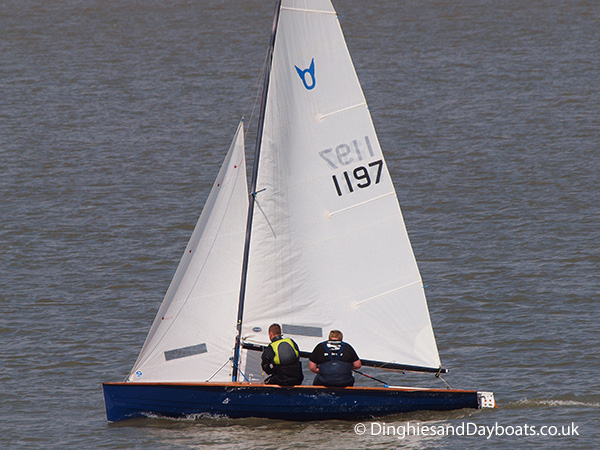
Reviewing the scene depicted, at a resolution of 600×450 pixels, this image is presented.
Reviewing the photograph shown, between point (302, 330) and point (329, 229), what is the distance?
2.04 m

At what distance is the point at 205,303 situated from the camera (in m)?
20.7

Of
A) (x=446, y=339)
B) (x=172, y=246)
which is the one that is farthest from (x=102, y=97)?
(x=446, y=339)

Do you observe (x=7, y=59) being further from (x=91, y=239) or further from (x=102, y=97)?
(x=91, y=239)

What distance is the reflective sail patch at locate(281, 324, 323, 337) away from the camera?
20.6 metres

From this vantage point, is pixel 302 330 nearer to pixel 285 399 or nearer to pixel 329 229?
pixel 285 399

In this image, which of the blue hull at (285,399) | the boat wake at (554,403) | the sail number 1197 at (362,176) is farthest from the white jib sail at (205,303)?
the boat wake at (554,403)

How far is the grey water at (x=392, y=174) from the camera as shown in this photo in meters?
22.0

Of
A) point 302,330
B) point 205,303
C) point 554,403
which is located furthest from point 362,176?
point 554,403

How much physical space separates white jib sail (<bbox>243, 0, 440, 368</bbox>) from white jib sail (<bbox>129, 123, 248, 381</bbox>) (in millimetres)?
413

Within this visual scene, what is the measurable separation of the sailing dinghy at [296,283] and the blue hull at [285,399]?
0.09 feet

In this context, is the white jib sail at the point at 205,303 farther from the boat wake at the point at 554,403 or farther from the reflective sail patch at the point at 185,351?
the boat wake at the point at 554,403

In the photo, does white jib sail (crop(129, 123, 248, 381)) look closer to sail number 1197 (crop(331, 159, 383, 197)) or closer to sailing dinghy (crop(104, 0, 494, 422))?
sailing dinghy (crop(104, 0, 494, 422))

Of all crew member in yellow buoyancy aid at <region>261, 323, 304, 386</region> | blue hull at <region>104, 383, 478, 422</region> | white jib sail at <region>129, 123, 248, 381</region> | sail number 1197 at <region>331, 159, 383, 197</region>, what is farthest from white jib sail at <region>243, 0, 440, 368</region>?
blue hull at <region>104, 383, 478, 422</region>

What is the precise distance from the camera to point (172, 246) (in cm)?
3406
